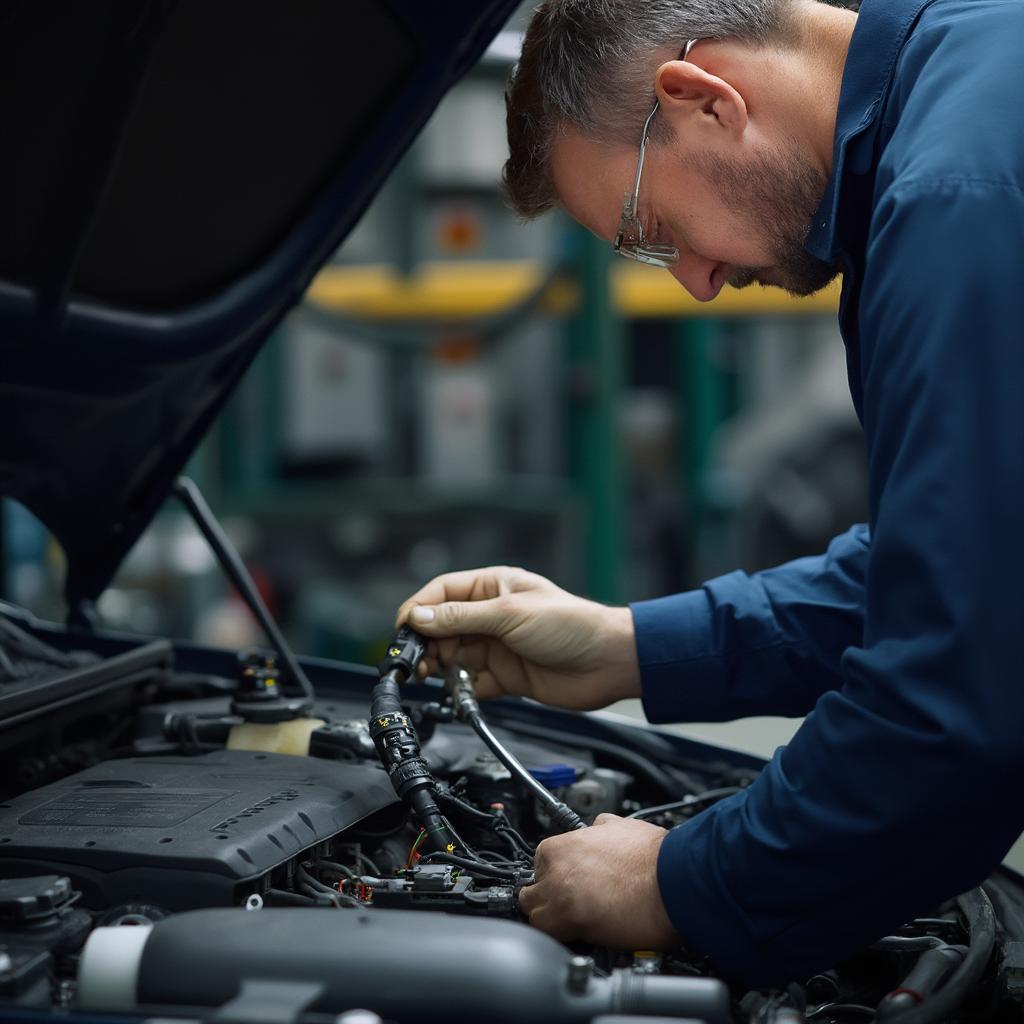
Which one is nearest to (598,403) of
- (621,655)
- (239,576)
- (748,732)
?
(748,732)

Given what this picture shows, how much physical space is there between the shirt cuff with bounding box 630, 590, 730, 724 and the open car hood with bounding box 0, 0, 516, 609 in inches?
25.1

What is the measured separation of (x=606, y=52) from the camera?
1.25 metres

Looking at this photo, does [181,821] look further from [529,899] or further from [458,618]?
[458,618]

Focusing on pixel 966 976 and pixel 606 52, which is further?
pixel 606 52

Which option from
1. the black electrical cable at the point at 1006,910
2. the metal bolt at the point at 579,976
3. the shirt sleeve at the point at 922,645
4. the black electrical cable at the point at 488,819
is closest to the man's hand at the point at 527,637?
the black electrical cable at the point at 488,819

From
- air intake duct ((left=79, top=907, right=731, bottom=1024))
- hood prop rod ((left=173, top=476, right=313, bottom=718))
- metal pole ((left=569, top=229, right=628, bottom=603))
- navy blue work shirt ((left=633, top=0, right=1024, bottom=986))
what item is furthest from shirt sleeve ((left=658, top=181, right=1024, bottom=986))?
metal pole ((left=569, top=229, right=628, bottom=603))

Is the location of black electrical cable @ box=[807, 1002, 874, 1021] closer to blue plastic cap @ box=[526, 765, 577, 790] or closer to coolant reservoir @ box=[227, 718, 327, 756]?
blue plastic cap @ box=[526, 765, 577, 790]

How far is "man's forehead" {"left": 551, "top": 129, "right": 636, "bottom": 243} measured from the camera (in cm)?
128

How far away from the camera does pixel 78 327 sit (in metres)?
1.49

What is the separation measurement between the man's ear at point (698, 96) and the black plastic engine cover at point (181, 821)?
734 millimetres

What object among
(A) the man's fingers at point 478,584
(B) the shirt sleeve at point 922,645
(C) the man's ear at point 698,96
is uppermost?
(C) the man's ear at point 698,96

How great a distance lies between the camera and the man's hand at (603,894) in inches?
40.4

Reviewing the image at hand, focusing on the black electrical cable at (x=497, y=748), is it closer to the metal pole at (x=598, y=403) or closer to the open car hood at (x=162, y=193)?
the open car hood at (x=162, y=193)

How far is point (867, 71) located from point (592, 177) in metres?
0.30
